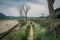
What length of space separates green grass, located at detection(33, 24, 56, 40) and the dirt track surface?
457 millimetres

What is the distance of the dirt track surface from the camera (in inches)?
119

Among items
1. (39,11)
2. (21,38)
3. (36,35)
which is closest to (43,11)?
(39,11)

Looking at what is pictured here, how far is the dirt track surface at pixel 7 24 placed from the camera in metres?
3.01

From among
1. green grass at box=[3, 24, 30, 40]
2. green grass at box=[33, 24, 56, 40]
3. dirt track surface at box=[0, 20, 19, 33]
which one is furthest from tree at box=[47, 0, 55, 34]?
dirt track surface at box=[0, 20, 19, 33]

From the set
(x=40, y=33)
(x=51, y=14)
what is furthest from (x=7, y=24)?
(x=51, y=14)

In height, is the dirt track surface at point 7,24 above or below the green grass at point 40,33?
above

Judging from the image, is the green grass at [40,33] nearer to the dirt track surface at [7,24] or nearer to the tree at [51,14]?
the tree at [51,14]

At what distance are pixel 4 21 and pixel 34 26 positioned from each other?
2.17 feet

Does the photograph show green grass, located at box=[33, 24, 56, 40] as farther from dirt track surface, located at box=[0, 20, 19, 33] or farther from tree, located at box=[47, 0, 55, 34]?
dirt track surface, located at box=[0, 20, 19, 33]

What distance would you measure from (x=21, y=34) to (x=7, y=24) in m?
0.42

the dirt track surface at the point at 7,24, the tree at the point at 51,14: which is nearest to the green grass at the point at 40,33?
the tree at the point at 51,14

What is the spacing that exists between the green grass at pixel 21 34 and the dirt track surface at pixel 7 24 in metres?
0.16

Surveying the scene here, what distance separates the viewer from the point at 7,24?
10.1 ft

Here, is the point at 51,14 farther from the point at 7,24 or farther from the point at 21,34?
the point at 7,24
